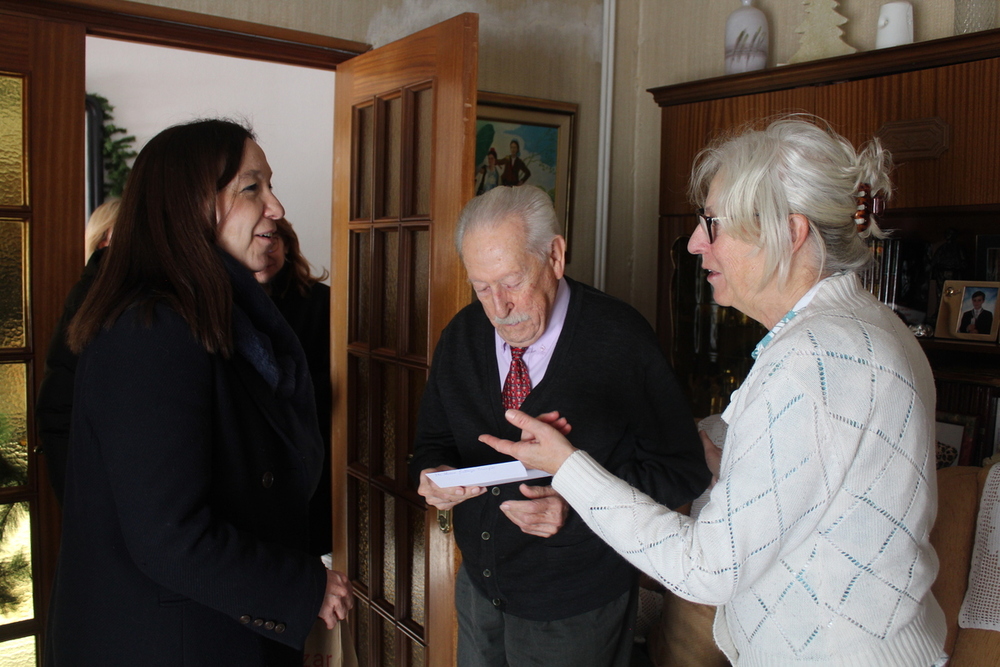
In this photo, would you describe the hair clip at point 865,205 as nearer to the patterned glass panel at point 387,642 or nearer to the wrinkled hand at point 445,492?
the wrinkled hand at point 445,492

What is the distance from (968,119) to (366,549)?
237 centimetres

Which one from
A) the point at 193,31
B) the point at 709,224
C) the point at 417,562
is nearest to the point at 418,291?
the point at 417,562

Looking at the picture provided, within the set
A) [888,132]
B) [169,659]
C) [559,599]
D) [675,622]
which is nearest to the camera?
[169,659]

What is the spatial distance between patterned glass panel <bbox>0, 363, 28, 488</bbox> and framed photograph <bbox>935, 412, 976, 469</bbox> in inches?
109

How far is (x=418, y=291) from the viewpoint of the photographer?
98.4 inches

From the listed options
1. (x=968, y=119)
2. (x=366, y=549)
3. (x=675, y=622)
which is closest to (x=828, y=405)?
(x=968, y=119)

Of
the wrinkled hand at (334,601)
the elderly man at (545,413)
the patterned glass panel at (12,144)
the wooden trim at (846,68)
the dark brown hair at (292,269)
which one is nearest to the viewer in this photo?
the wrinkled hand at (334,601)

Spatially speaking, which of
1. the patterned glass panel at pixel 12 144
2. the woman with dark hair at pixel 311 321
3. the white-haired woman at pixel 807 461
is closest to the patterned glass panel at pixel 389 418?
the woman with dark hair at pixel 311 321

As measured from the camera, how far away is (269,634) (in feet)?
4.47

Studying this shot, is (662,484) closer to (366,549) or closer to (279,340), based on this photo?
(279,340)

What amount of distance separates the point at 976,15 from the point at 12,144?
294 centimetres

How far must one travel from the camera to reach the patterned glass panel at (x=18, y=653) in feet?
7.84

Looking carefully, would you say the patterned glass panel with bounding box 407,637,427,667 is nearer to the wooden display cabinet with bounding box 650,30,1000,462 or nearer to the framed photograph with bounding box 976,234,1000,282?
the wooden display cabinet with bounding box 650,30,1000,462

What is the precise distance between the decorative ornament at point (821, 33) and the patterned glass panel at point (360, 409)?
73.7 inches
